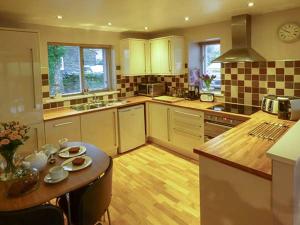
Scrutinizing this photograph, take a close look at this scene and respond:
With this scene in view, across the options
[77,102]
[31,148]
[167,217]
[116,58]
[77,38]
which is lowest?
[167,217]

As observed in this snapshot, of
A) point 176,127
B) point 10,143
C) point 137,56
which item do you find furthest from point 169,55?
point 10,143

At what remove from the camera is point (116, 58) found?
426 centimetres

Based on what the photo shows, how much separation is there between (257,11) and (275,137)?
175cm

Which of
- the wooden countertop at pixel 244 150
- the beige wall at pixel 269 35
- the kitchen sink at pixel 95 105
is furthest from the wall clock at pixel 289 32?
the kitchen sink at pixel 95 105

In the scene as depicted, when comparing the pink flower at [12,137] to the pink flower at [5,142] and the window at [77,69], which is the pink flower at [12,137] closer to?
the pink flower at [5,142]

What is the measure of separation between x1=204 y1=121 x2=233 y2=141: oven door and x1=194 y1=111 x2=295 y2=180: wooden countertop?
2.46ft

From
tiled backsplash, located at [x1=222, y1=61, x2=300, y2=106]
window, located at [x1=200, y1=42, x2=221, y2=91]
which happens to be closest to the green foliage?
window, located at [x1=200, y1=42, x2=221, y2=91]

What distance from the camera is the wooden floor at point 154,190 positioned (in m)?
2.30

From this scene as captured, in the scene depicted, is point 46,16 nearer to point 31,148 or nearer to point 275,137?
point 31,148

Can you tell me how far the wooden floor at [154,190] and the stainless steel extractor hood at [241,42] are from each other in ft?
5.25

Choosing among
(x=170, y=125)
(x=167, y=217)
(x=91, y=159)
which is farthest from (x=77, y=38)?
(x=167, y=217)

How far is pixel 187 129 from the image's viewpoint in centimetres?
356

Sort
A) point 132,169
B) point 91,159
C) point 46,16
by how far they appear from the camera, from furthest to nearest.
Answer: point 132,169 < point 46,16 < point 91,159

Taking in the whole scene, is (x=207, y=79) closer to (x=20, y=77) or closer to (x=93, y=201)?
(x=20, y=77)
